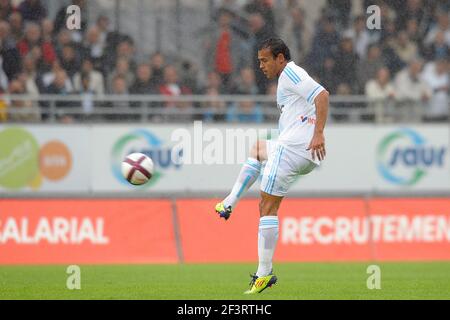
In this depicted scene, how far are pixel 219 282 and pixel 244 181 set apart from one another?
1533mm

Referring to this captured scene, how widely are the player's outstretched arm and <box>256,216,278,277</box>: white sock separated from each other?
0.84 metres

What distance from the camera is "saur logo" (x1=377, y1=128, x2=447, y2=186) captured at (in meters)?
20.5

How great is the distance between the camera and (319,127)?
11.2 meters

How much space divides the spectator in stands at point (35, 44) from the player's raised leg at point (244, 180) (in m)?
9.20

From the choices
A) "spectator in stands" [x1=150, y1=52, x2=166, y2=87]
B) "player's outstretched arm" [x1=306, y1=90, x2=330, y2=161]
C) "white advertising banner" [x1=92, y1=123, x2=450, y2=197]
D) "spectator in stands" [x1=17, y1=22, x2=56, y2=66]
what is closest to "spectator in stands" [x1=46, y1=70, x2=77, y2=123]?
"spectator in stands" [x1=17, y1=22, x2=56, y2=66]

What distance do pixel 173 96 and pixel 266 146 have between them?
7832mm

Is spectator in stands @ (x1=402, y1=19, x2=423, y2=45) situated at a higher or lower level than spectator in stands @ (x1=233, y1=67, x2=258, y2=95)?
higher

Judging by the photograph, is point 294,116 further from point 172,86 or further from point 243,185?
point 172,86

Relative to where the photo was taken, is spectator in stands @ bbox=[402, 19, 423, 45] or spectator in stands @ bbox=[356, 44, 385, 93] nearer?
spectator in stands @ bbox=[356, 44, 385, 93]

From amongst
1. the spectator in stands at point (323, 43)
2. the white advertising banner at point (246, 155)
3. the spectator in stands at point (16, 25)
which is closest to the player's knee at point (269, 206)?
the white advertising banner at point (246, 155)

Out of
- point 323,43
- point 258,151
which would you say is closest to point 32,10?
point 323,43

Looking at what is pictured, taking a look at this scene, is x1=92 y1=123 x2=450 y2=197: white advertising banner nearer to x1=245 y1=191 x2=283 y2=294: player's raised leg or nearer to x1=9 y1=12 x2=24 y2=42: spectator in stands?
x1=9 y1=12 x2=24 y2=42: spectator in stands
